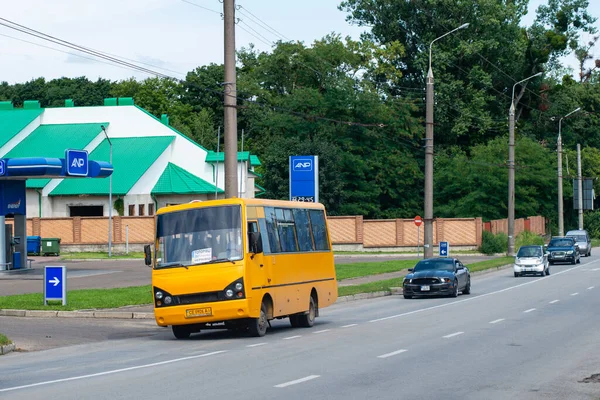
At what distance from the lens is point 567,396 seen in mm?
11578

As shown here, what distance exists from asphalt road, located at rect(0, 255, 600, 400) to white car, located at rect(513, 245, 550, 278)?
19.9 m

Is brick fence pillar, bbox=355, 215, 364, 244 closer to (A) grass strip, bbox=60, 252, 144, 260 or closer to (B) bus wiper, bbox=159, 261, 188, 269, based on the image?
(A) grass strip, bbox=60, 252, 144, 260

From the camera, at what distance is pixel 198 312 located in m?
18.9

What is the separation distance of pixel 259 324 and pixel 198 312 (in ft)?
4.88

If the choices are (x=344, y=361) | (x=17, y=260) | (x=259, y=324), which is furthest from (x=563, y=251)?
(x=344, y=361)

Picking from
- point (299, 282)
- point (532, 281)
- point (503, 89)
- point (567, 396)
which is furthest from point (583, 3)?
point (567, 396)

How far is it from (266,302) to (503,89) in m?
73.9

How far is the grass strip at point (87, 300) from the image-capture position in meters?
25.8

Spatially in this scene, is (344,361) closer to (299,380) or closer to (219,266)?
(299,380)

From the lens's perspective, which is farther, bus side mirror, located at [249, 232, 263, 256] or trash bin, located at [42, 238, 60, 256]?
trash bin, located at [42, 238, 60, 256]

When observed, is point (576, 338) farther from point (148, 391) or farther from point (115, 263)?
point (115, 263)

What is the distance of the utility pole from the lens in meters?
24.1

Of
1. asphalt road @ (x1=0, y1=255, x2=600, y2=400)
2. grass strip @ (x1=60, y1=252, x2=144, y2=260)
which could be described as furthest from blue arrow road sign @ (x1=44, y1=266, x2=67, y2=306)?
grass strip @ (x1=60, y1=252, x2=144, y2=260)

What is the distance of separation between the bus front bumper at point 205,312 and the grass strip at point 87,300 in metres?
7.06
